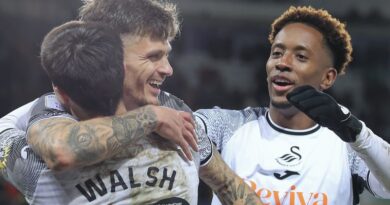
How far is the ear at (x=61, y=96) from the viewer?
2181 millimetres

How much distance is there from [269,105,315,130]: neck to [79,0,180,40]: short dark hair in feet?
2.91

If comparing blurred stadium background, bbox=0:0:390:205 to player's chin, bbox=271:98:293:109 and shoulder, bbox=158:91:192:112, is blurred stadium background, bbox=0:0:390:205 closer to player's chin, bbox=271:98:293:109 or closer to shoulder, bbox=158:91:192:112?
player's chin, bbox=271:98:293:109

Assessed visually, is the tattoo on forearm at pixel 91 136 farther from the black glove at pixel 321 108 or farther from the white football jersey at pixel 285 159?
the white football jersey at pixel 285 159

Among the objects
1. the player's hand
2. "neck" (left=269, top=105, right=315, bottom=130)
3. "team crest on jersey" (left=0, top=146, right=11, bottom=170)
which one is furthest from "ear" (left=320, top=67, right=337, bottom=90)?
"team crest on jersey" (left=0, top=146, right=11, bottom=170)

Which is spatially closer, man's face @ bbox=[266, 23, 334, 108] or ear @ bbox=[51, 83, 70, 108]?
ear @ bbox=[51, 83, 70, 108]

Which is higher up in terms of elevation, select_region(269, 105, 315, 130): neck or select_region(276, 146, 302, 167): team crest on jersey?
select_region(269, 105, 315, 130): neck

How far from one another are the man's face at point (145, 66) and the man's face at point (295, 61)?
2.77 feet

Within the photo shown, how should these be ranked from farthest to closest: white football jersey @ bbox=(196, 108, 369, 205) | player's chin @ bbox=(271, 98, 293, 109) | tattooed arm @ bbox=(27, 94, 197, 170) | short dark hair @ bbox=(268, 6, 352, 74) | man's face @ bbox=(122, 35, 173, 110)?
1. short dark hair @ bbox=(268, 6, 352, 74)
2. player's chin @ bbox=(271, 98, 293, 109)
3. white football jersey @ bbox=(196, 108, 369, 205)
4. man's face @ bbox=(122, 35, 173, 110)
5. tattooed arm @ bbox=(27, 94, 197, 170)

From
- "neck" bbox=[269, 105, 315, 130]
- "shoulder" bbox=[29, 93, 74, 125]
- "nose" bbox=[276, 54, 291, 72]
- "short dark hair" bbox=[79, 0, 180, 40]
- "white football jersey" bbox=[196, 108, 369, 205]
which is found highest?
"short dark hair" bbox=[79, 0, 180, 40]

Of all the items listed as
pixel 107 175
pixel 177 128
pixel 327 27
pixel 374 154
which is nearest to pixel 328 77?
pixel 327 27

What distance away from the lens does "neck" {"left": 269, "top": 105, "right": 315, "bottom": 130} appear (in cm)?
322

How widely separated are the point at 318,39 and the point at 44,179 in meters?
1.60

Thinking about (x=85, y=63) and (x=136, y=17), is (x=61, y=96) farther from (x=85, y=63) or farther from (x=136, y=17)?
(x=136, y=17)

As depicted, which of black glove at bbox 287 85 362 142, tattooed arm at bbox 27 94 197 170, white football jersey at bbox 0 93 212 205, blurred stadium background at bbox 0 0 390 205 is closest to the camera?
tattooed arm at bbox 27 94 197 170
